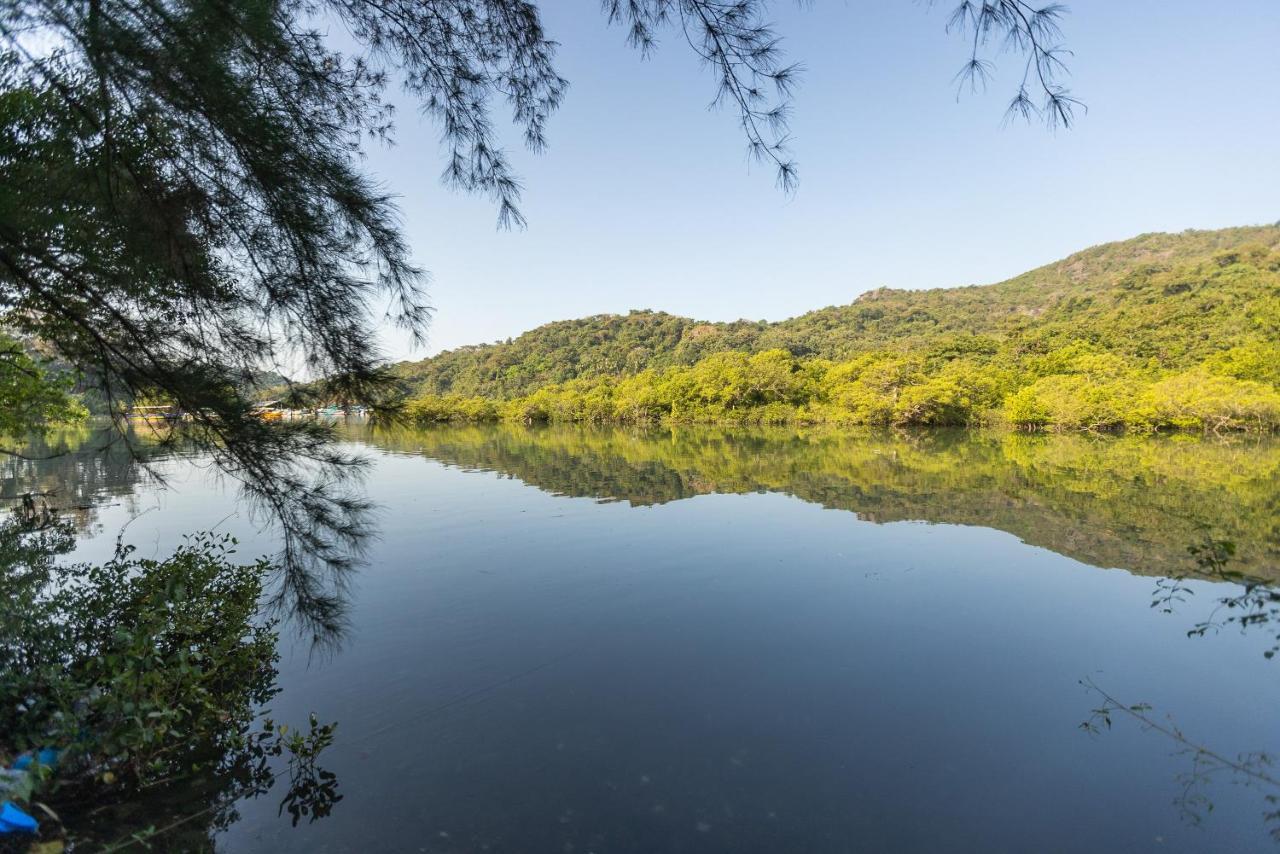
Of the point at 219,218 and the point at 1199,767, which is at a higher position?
the point at 219,218

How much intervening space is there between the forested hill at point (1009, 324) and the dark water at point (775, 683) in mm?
33472

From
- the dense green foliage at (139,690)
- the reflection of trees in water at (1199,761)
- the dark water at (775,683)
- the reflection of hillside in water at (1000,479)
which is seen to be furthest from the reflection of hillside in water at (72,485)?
the reflection of trees in water at (1199,761)

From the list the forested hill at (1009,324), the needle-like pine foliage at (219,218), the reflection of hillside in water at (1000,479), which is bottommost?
the reflection of hillside in water at (1000,479)

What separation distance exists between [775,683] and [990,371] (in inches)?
1544

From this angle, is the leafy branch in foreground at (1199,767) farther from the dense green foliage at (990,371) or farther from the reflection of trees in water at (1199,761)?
the dense green foliage at (990,371)

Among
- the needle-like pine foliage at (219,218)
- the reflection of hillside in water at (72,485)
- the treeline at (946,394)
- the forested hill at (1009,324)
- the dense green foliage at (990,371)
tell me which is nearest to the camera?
the needle-like pine foliage at (219,218)

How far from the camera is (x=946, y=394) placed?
3400 cm

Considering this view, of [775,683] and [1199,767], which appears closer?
[1199,767]

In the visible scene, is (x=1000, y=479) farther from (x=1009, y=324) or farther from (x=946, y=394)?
(x=1009, y=324)

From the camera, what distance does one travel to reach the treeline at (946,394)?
27.4m

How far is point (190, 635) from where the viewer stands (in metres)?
3.97

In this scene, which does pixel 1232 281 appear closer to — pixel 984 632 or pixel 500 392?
pixel 984 632

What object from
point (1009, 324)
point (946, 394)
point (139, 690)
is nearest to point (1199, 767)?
point (139, 690)

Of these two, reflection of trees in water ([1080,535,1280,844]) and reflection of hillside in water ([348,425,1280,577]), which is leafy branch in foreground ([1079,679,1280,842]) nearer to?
reflection of trees in water ([1080,535,1280,844])
